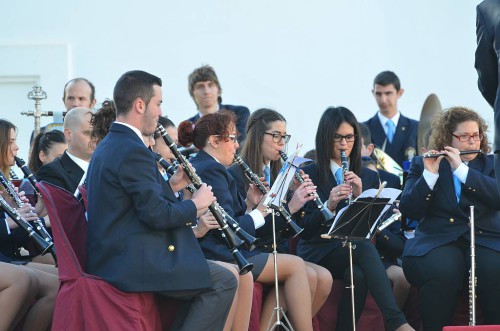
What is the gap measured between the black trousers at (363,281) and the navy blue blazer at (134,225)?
181cm

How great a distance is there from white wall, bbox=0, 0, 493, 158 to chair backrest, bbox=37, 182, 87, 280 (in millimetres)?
4512

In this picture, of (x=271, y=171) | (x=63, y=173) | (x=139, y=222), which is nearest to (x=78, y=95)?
(x=271, y=171)

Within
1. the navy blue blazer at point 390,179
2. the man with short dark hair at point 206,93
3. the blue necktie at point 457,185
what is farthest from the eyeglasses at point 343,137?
the man with short dark hair at point 206,93

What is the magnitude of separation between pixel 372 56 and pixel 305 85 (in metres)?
0.67

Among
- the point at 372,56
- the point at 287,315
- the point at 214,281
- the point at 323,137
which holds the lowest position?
the point at 287,315

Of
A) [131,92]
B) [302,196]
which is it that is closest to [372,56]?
[302,196]

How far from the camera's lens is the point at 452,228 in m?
6.22

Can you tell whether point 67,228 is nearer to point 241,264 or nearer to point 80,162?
point 241,264

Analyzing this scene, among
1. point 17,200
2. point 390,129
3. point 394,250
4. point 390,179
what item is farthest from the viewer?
point 390,129

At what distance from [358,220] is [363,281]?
58cm

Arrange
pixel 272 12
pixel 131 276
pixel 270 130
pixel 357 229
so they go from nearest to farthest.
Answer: pixel 131 276 → pixel 357 229 → pixel 270 130 → pixel 272 12

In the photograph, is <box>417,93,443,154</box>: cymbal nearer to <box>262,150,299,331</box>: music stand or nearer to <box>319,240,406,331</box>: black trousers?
<box>319,240,406,331</box>: black trousers

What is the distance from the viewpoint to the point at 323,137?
21.4 ft

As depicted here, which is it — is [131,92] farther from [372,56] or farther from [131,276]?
[372,56]
